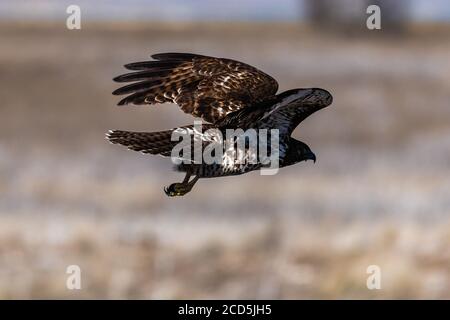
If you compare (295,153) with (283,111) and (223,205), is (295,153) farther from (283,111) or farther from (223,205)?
(223,205)

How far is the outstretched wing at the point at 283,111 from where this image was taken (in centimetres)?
957

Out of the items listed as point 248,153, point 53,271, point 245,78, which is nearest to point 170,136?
point 248,153

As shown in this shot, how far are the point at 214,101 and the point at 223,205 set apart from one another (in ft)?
30.4

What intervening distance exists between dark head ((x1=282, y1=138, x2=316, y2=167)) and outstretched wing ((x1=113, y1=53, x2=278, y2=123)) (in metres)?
0.56

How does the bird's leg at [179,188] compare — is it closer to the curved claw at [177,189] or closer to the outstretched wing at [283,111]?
the curved claw at [177,189]

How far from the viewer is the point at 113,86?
1031 inches

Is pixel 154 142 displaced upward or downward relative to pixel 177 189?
upward

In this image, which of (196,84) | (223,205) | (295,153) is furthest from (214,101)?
(223,205)

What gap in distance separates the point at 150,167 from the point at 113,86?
555cm

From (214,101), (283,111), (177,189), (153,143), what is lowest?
(177,189)

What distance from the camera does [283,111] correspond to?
10.2 meters

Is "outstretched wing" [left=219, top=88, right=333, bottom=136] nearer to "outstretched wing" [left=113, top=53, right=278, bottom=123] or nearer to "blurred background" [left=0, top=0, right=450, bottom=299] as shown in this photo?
"outstretched wing" [left=113, top=53, right=278, bottom=123]

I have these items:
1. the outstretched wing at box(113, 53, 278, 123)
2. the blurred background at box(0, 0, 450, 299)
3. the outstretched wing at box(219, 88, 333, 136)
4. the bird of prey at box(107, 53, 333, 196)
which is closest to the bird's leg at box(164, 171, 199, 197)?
the bird of prey at box(107, 53, 333, 196)

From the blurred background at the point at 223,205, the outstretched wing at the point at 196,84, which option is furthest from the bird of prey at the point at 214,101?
the blurred background at the point at 223,205
